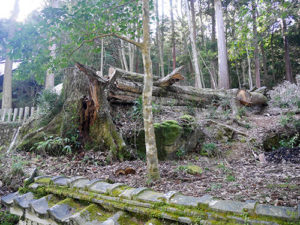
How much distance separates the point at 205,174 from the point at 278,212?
121 inches

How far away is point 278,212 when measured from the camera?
1.33 m

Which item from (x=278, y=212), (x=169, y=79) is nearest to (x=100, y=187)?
(x=278, y=212)

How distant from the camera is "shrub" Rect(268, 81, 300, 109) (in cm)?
896

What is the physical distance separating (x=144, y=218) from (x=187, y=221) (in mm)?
370

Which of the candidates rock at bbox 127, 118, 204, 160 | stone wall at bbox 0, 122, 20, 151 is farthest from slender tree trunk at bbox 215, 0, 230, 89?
→ stone wall at bbox 0, 122, 20, 151

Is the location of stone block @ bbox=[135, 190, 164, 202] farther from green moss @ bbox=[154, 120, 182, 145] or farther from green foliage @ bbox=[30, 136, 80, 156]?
green moss @ bbox=[154, 120, 182, 145]

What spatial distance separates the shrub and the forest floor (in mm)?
4898

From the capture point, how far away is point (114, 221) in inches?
62.9

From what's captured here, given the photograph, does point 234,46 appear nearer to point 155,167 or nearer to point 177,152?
point 177,152

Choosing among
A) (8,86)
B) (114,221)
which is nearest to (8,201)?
(114,221)

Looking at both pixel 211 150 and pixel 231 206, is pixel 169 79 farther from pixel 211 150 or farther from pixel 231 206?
pixel 231 206

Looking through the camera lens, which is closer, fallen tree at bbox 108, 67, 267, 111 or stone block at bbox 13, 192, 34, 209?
stone block at bbox 13, 192, 34, 209

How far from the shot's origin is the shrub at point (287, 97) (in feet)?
29.4

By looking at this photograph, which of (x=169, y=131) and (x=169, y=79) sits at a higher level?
(x=169, y=79)
